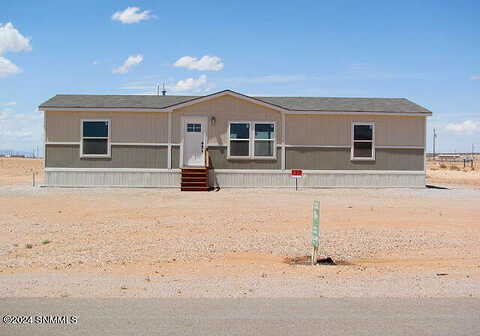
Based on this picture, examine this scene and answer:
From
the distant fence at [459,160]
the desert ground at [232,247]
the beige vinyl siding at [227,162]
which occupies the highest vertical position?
the distant fence at [459,160]

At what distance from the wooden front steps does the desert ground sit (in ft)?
11.9

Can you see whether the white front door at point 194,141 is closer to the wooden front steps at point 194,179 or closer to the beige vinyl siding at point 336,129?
the wooden front steps at point 194,179

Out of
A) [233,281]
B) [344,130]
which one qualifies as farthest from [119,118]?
[233,281]

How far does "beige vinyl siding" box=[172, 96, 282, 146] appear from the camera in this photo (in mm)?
24562

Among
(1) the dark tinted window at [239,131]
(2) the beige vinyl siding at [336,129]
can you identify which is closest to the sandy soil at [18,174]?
(1) the dark tinted window at [239,131]

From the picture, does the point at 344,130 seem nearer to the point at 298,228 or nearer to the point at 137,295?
the point at 298,228

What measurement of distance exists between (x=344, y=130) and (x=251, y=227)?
1261 centimetres

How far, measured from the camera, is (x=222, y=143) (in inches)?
968

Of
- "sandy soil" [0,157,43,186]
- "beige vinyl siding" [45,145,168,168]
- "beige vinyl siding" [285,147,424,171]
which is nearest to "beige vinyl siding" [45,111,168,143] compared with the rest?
"beige vinyl siding" [45,145,168,168]

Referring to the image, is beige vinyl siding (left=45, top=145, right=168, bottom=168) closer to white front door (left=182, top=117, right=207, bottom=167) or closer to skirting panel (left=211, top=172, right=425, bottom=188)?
white front door (left=182, top=117, right=207, bottom=167)

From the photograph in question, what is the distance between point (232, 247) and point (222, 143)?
1389 cm

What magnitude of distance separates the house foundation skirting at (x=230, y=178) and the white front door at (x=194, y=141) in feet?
2.33

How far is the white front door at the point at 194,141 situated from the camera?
2466 centimetres

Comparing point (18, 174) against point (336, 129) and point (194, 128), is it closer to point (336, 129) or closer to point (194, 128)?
point (194, 128)
